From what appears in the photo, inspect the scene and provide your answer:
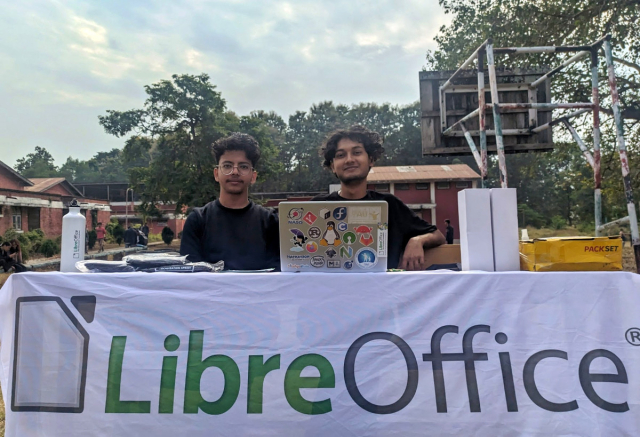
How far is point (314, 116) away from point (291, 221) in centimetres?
6012

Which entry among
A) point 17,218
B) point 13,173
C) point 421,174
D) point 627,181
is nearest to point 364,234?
point 627,181

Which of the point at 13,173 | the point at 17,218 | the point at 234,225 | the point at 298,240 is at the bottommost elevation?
the point at 298,240

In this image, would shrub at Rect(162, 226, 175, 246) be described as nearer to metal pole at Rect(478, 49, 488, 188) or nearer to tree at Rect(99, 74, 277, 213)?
tree at Rect(99, 74, 277, 213)

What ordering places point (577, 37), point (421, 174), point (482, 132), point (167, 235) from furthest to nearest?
point (167, 235)
point (421, 174)
point (577, 37)
point (482, 132)

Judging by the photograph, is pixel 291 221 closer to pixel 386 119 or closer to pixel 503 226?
pixel 503 226

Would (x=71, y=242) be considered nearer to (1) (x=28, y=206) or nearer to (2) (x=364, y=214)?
(2) (x=364, y=214)

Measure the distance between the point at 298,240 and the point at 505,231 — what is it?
96 cm

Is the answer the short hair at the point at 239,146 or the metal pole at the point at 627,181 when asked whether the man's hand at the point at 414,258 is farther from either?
the metal pole at the point at 627,181

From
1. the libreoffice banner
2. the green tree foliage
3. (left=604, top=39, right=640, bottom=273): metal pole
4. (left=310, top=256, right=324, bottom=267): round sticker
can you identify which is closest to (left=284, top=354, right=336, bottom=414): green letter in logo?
the libreoffice banner

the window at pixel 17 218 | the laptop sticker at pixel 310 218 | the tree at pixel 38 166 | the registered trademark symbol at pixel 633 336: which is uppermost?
the tree at pixel 38 166

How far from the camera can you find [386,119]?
58.2 m

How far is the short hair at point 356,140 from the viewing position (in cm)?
274

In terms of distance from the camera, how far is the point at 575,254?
1.89m

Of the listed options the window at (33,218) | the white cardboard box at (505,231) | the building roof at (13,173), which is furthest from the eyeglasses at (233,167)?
the building roof at (13,173)
